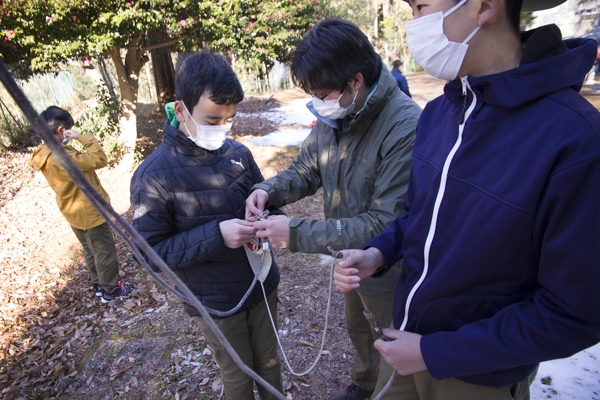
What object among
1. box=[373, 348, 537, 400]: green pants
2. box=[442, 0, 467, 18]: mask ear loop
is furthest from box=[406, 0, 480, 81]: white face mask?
box=[373, 348, 537, 400]: green pants

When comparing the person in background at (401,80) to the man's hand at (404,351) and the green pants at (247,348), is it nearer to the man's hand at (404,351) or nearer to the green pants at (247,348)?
the green pants at (247,348)

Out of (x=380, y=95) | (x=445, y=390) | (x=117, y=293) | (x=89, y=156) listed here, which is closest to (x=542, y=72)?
(x=380, y=95)

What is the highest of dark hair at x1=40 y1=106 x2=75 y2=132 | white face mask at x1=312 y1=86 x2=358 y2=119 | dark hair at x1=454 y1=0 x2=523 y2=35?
dark hair at x1=454 y1=0 x2=523 y2=35

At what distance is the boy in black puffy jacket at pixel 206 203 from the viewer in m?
1.96

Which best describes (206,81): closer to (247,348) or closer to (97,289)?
(247,348)

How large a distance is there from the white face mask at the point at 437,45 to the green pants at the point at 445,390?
114 centimetres

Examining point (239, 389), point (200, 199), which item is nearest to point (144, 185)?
point (200, 199)

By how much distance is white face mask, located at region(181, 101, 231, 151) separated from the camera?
2.05 meters

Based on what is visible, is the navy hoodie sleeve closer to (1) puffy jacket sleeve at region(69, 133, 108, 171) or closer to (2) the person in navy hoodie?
(2) the person in navy hoodie

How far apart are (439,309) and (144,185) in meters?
1.56

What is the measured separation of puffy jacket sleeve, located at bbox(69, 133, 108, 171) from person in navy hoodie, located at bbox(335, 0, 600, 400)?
3.69 metres

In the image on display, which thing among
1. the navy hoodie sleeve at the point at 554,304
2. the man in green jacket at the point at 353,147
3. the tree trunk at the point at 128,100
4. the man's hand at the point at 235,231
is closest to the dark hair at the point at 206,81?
the man in green jacket at the point at 353,147

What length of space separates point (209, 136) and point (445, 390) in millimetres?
1684

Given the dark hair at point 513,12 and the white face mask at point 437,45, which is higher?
the dark hair at point 513,12
